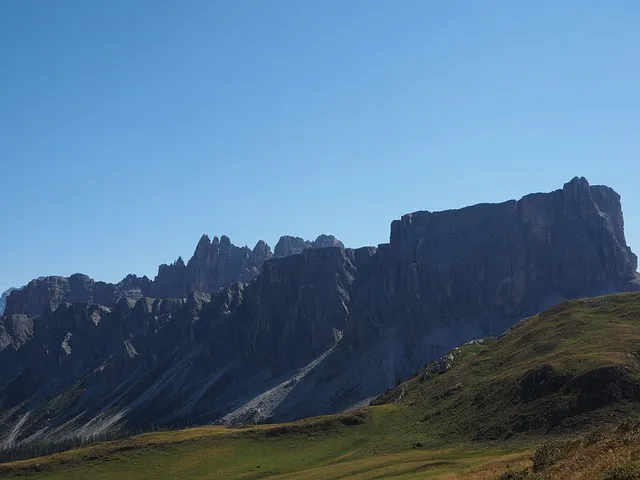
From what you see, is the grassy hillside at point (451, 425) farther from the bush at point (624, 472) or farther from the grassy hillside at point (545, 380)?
the bush at point (624, 472)

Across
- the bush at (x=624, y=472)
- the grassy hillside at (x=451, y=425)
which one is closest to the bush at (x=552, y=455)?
the bush at (x=624, y=472)

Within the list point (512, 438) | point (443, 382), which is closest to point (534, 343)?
point (443, 382)

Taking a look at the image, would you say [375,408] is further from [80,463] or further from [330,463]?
[80,463]

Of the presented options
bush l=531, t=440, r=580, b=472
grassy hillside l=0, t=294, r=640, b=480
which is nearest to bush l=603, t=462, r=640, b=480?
bush l=531, t=440, r=580, b=472

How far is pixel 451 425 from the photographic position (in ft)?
309

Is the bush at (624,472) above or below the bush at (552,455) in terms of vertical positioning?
above

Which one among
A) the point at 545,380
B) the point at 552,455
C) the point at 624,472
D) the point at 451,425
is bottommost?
the point at 451,425

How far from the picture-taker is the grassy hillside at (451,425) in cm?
7900

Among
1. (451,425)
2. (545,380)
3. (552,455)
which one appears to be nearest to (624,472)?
(552,455)

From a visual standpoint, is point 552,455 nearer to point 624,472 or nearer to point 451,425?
point 624,472

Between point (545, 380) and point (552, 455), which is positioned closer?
point (552, 455)

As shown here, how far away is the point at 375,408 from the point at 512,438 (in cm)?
3569

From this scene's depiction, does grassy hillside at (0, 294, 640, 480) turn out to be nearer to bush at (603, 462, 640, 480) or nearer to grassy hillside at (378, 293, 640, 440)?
grassy hillside at (378, 293, 640, 440)

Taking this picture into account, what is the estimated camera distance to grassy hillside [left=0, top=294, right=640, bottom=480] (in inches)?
3110
